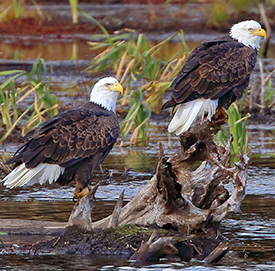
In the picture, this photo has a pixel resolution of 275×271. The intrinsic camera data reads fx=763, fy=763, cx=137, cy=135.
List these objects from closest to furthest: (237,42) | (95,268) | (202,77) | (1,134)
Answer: (95,268) → (202,77) → (237,42) → (1,134)

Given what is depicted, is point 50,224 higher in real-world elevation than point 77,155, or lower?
lower

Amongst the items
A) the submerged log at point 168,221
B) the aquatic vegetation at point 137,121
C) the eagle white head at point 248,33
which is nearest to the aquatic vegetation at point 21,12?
the aquatic vegetation at point 137,121

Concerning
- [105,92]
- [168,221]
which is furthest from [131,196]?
[168,221]

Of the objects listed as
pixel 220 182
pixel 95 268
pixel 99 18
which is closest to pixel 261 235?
pixel 220 182

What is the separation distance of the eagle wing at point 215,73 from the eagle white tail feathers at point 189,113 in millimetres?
86

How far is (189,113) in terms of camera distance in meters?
7.15

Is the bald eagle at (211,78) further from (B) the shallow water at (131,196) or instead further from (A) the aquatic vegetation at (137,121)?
(A) the aquatic vegetation at (137,121)

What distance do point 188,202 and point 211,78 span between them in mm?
1902

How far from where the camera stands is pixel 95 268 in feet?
17.3

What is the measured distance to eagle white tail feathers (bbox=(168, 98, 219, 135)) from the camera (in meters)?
7.09

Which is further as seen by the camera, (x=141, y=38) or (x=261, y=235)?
(x=141, y=38)

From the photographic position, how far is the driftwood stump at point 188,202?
534cm

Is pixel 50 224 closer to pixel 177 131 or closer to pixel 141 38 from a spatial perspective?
pixel 177 131

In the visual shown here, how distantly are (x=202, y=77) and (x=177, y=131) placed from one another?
56cm
